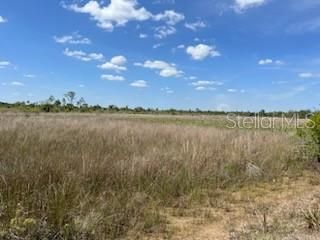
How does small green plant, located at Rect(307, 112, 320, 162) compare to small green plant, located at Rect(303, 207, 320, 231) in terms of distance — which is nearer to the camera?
small green plant, located at Rect(303, 207, 320, 231)

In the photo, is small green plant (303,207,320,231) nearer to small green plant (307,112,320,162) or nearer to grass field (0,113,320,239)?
grass field (0,113,320,239)

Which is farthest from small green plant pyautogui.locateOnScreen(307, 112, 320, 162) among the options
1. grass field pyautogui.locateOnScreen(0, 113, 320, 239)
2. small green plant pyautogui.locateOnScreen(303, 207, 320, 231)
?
small green plant pyautogui.locateOnScreen(303, 207, 320, 231)

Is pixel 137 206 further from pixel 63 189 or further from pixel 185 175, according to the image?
pixel 185 175

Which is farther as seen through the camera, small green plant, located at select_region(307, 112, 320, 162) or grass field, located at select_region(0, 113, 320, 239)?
small green plant, located at select_region(307, 112, 320, 162)

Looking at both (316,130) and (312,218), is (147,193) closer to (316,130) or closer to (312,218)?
(312,218)

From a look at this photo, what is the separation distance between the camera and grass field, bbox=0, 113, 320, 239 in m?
4.64

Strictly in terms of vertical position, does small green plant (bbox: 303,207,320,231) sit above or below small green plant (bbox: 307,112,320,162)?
below

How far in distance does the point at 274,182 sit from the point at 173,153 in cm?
231

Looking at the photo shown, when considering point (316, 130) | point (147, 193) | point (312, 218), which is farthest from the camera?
point (316, 130)

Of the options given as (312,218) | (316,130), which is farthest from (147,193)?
(316,130)

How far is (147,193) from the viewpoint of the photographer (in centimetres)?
641

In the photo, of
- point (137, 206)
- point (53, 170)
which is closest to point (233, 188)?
point (137, 206)

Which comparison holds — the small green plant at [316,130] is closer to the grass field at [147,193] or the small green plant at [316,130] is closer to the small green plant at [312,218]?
the grass field at [147,193]

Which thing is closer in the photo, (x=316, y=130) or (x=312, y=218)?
(x=312, y=218)
